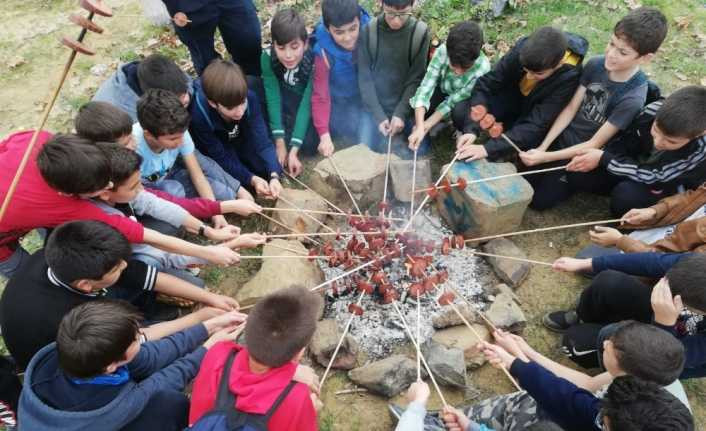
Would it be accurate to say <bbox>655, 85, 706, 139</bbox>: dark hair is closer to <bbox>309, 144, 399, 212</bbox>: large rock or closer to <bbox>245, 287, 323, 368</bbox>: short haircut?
<bbox>309, 144, 399, 212</bbox>: large rock

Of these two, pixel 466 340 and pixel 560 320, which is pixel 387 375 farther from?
pixel 560 320

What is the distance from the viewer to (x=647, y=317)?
11.7 feet

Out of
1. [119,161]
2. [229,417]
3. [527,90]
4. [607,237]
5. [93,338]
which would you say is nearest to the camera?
[229,417]

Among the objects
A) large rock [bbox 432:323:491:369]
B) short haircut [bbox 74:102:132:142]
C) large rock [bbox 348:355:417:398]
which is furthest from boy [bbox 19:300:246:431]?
large rock [bbox 432:323:491:369]

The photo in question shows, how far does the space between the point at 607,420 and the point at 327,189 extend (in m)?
3.45

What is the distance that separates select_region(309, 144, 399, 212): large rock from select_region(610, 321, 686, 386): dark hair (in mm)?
2852

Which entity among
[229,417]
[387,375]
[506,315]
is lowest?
[387,375]

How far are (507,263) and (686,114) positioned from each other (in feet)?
6.35

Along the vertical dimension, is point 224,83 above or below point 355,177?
above

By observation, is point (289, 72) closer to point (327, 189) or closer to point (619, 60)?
point (327, 189)

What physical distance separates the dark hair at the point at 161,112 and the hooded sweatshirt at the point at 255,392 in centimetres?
219

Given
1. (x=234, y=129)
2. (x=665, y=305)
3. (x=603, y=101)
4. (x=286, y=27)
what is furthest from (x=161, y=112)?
(x=603, y=101)

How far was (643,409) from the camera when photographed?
7.55 feet

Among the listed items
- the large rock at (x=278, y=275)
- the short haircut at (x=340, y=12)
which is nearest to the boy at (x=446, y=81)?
the short haircut at (x=340, y=12)
